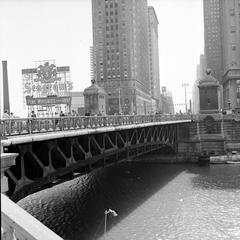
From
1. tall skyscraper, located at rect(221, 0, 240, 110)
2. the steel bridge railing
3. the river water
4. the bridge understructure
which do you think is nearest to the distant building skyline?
tall skyscraper, located at rect(221, 0, 240, 110)

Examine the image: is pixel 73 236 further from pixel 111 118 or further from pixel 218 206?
pixel 218 206

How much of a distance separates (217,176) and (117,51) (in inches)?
4116

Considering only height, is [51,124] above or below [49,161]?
above

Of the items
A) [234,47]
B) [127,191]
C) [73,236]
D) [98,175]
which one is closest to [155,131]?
[127,191]

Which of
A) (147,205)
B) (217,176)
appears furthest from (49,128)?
(217,176)

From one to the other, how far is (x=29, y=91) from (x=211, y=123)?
36221mm

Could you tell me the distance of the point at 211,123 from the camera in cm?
7738

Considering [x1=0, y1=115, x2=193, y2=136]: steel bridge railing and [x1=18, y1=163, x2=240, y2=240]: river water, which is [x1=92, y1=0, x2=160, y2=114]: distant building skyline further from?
[x1=0, y1=115, x2=193, y2=136]: steel bridge railing

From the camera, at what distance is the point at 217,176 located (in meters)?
53.7

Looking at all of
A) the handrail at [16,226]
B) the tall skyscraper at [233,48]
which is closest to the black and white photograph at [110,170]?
the handrail at [16,226]

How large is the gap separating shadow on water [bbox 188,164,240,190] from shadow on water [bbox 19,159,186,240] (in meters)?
3.66

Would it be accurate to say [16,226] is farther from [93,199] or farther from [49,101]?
[49,101]

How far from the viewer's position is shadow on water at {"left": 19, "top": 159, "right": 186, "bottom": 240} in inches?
1236

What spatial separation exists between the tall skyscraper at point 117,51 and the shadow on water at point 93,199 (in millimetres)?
87057
